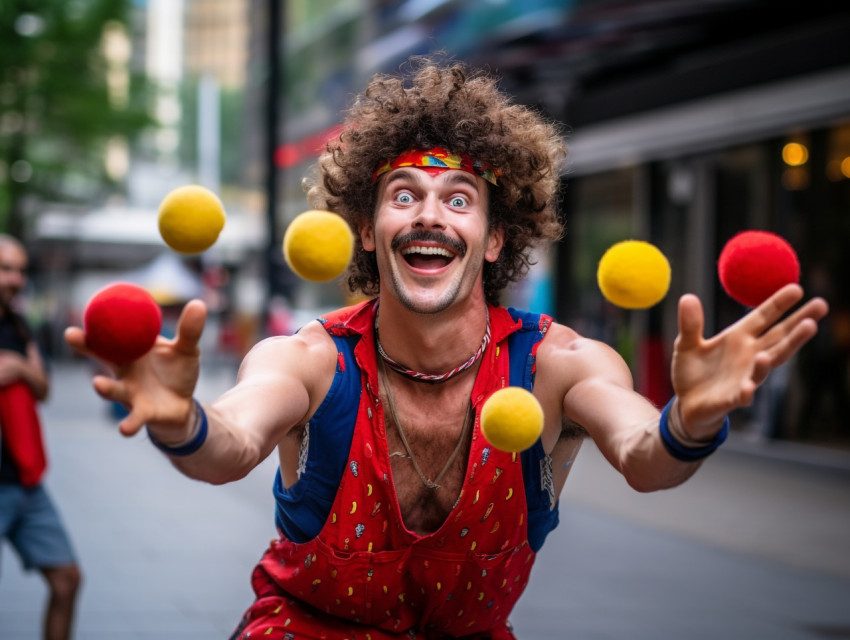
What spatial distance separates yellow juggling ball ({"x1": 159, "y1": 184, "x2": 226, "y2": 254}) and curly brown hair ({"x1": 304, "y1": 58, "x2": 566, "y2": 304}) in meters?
0.84

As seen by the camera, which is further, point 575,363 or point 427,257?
point 427,257

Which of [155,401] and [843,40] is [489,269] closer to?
[155,401]

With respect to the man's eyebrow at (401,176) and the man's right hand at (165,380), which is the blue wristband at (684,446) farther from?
the man's eyebrow at (401,176)

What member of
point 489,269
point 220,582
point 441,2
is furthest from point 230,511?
point 441,2

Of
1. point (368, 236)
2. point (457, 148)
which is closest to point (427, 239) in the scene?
point (457, 148)

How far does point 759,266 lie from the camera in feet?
6.95

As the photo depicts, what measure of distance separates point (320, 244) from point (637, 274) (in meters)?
0.67

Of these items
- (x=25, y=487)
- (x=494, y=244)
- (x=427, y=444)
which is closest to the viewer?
(x=427, y=444)

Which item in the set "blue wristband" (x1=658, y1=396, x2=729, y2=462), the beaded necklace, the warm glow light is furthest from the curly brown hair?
the warm glow light

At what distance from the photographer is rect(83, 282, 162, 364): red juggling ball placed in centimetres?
190

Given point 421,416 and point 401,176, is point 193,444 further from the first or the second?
point 401,176

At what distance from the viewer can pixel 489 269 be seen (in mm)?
3262

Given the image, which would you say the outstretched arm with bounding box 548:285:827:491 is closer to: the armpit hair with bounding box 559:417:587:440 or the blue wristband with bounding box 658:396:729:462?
the blue wristband with bounding box 658:396:729:462

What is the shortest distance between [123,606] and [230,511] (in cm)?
279
